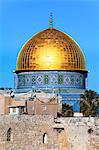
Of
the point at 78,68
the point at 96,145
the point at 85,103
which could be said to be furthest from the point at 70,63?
the point at 96,145

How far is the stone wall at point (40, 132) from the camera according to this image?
1024 inches

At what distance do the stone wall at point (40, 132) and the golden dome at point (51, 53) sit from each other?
1638cm

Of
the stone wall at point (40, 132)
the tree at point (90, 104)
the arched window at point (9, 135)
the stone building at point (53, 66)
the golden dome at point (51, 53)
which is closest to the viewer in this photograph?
the stone wall at point (40, 132)

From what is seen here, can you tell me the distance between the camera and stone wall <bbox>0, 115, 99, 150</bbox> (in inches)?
1024

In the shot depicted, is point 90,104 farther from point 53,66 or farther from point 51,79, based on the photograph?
point 51,79

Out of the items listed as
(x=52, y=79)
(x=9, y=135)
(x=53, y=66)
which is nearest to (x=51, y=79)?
(x=52, y=79)

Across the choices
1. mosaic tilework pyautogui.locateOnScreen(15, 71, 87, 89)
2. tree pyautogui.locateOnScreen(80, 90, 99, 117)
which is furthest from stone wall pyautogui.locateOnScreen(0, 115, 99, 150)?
mosaic tilework pyautogui.locateOnScreen(15, 71, 87, 89)

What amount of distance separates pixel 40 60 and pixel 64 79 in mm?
2042

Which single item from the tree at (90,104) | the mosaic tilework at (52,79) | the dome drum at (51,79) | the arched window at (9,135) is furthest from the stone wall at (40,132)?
the mosaic tilework at (52,79)

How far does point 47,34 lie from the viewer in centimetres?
4384

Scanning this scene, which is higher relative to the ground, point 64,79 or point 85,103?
point 64,79

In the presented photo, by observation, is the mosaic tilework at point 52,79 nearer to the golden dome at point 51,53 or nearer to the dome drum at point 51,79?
the dome drum at point 51,79

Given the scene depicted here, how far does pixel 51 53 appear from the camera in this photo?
4316 centimetres

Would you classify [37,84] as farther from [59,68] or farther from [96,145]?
[96,145]
